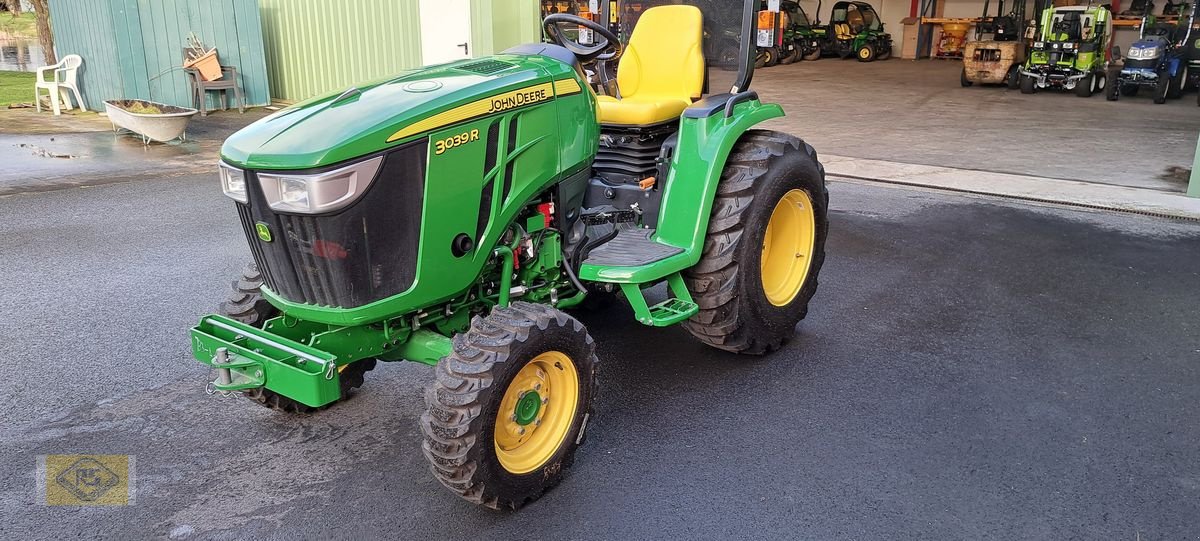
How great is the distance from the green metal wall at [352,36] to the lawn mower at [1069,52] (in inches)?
411

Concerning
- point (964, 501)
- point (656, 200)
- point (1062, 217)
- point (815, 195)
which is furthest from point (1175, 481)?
point (1062, 217)

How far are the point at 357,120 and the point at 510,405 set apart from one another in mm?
1055

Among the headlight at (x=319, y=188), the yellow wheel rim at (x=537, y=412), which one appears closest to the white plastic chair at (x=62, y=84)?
the headlight at (x=319, y=188)

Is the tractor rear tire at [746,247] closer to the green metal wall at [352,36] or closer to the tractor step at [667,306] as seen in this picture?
the tractor step at [667,306]

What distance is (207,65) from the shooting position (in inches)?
475

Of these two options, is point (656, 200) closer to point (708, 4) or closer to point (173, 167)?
point (708, 4)

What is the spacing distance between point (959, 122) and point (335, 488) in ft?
37.5

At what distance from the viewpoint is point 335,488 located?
3178 millimetres

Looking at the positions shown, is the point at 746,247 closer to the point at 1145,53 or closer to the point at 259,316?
the point at 259,316

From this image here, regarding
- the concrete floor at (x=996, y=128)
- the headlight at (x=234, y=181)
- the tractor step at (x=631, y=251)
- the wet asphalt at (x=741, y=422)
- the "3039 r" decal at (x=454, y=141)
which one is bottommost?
the concrete floor at (x=996, y=128)

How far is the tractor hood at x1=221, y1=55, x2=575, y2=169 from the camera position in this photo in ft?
8.75

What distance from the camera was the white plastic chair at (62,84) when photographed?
12242mm

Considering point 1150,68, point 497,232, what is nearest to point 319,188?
point 497,232

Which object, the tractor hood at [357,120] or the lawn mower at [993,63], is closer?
the tractor hood at [357,120]
